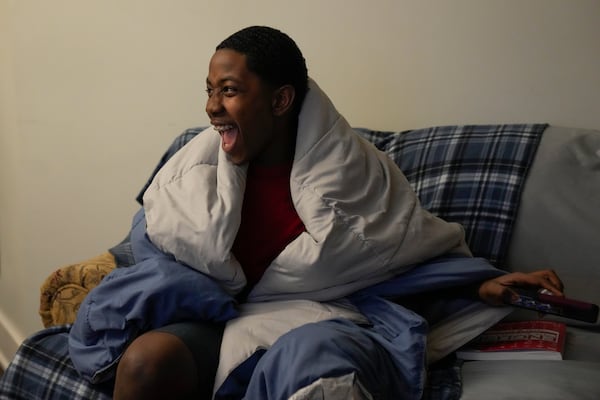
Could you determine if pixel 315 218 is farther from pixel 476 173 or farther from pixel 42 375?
pixel 42 375

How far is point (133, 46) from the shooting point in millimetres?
2207

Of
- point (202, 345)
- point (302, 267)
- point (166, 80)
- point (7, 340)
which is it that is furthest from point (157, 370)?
point (7, 340)

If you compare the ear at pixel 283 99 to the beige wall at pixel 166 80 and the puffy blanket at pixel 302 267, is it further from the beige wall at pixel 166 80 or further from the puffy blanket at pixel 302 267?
the beige wall at pixel 166 80

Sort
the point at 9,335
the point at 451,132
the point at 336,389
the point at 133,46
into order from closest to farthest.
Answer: the point at 336,389 → the point at 451,132 → the point at 133,46 → the point at 9,335

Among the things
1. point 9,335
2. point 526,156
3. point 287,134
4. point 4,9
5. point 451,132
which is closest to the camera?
point 287,134

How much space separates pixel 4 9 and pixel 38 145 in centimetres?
45

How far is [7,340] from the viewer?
255 centimetres

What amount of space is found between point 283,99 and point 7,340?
1.67 m

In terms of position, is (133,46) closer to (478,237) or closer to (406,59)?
(406,59)

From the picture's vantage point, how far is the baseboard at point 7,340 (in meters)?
2.51

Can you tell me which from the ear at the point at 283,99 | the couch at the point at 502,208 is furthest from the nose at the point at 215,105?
the couch at the point at 502,208

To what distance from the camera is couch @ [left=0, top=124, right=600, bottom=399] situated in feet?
4.51

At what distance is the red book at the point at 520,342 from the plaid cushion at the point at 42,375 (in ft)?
2.27

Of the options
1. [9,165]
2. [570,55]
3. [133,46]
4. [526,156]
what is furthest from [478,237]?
[9,165]
